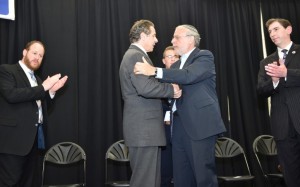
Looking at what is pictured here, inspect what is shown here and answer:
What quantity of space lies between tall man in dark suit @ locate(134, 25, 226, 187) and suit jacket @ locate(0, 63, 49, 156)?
1.34m

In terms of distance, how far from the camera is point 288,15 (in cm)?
547

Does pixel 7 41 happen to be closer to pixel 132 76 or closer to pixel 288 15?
pixel 132 76

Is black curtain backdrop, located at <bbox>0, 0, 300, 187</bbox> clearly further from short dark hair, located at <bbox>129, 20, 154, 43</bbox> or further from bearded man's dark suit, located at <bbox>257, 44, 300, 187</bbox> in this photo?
bearded man's dark suit, located at <bbox>257, 44, 300, 187</bbox>

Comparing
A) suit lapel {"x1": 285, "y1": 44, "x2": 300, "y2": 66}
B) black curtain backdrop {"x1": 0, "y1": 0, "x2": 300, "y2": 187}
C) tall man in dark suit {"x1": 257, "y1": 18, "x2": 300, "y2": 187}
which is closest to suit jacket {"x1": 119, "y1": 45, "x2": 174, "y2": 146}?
tall man in dark suit {"x1": 257, "y1": 18, "x2": 300, "y2": 187}

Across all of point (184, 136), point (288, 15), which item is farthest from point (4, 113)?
point (288, 15)

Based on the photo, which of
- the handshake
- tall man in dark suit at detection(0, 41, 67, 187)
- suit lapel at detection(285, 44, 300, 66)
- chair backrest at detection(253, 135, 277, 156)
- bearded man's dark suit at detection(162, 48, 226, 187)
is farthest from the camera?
chair backrest at detection(253, 135, 277, 156)

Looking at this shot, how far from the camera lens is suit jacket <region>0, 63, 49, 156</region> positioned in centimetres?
321

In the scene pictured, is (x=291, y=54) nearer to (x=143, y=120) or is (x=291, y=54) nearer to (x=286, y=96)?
(x=286, y=96)

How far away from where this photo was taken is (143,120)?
112 inches

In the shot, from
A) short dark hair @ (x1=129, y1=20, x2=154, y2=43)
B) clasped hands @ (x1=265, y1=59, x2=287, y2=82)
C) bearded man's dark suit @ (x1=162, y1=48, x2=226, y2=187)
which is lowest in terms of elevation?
bearded man's dark suit @ (x1=162, y1=48, x2=226, y2=187)

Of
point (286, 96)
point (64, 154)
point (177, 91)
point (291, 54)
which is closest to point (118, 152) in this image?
point (64, 154)

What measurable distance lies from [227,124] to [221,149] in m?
0.81

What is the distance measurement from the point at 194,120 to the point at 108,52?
7.37 ft

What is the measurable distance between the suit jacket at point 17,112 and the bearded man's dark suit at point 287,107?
2604 mm
